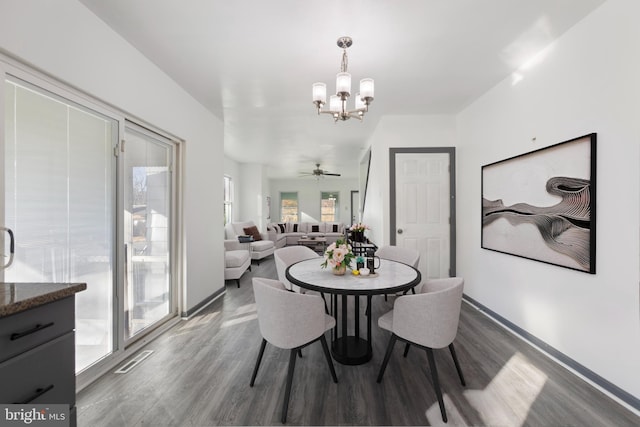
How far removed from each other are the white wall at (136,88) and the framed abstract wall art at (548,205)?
359cm

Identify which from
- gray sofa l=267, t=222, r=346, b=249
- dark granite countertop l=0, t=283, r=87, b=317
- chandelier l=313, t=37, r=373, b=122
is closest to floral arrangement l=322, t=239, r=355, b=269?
chandelier l=313, t=37, r=373, b=122

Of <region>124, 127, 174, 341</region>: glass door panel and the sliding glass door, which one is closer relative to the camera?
the sliding glass door

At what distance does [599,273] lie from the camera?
74.7 inches

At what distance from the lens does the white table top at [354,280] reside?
1.75 m

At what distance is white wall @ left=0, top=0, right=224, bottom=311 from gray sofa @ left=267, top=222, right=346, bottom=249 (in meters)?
4.47

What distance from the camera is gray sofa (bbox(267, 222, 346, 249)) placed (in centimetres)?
855

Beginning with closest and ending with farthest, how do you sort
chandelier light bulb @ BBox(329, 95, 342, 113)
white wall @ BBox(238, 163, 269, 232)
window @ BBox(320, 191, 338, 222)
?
chandelier light bulb @ BBox(329, 95, 342, 113) → white wall @ BBox(238, 163, 269, 232) → window @ BBox(320, 191, 338, 222)

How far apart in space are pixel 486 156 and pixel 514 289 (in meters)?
1.55

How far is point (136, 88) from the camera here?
2.33 metres

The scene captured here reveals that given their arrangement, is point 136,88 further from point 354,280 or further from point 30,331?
point 354,280

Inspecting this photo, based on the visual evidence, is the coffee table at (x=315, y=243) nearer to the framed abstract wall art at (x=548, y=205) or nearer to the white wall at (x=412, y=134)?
the white wall at (x=412, y=134)

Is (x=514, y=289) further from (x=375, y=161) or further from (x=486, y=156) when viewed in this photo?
(x=375, y=161)

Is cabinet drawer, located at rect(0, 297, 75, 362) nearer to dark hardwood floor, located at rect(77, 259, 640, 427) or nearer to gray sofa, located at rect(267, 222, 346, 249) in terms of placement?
dark hardwood floor, located at rect(77, 259, 640, 427)

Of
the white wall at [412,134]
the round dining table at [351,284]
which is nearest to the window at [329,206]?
the white wall at [412,134]
